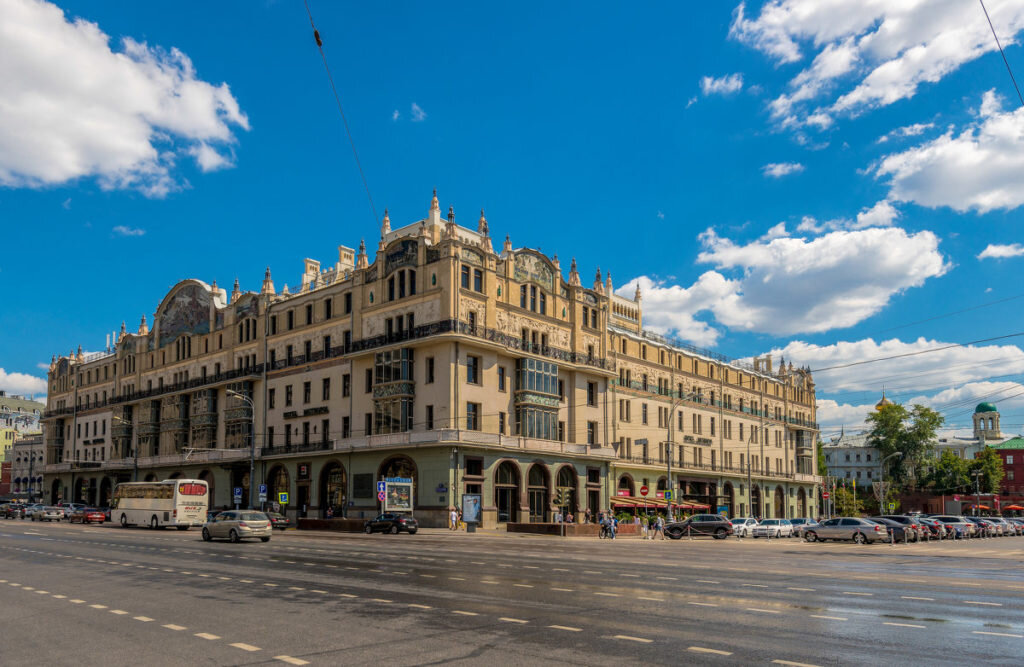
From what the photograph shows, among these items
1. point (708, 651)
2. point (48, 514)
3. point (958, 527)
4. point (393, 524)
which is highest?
point (708, 651)

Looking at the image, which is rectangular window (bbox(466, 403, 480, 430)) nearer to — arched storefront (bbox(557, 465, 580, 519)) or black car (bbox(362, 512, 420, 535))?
arched storefront (bbox(557, 465, 580, 519))

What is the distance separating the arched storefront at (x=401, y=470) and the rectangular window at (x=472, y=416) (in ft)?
15.3

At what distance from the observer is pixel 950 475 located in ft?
398

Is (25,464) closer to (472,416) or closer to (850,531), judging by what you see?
(472,416)

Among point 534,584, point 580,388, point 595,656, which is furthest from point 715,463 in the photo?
point 595,656

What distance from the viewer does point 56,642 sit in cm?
1097

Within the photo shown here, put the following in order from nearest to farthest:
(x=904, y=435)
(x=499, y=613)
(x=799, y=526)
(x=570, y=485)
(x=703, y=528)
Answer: (x=499, y=613), (x=703, y=528), (x=799, y=526), (x=570, y=485), (x=904, y=435)

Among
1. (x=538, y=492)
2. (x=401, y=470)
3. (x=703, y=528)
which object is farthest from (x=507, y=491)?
(x=703, y=528)

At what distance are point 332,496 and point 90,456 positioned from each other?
48.2 metres

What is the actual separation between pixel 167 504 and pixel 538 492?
82.6 feet

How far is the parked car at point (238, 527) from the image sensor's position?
3569cm

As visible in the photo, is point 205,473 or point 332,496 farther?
point 205,473

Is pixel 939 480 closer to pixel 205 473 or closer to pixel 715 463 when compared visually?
pixel 715 463

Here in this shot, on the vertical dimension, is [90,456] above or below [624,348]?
below
